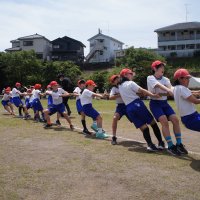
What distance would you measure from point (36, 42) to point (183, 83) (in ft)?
226

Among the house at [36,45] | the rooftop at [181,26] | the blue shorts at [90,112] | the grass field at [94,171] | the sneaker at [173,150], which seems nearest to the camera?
the grass field at [94,171]

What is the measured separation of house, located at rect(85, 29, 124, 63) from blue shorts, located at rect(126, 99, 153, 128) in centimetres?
6965

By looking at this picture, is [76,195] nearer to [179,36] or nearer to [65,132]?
[65,132]

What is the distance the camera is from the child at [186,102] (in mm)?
6797

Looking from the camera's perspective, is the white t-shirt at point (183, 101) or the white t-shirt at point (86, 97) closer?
the white t-shirt at point (183, 101)

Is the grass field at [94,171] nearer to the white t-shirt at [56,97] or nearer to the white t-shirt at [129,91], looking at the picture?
the white t-shirt at [129,91]

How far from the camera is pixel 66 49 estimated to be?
7481 cm

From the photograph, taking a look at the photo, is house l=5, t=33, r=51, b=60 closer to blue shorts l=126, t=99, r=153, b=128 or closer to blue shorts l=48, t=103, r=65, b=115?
blue shorts l=48, t=103, r=65, b=115

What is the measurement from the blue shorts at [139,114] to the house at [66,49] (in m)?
66.6

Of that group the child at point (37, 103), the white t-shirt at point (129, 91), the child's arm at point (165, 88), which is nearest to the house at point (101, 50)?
the child at point (37, 103)

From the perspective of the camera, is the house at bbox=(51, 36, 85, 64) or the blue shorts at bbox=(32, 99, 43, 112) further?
the house at bbox=(51, 36, 85, 64)

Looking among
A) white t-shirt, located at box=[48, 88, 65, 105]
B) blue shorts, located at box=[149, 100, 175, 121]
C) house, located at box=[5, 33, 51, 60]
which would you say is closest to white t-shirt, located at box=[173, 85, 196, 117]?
blue shorts, located at box=[149, 100, 175, 121]

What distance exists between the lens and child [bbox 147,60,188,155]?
7461 millimetres

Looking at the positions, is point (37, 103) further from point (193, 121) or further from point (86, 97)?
point (193, 121)
